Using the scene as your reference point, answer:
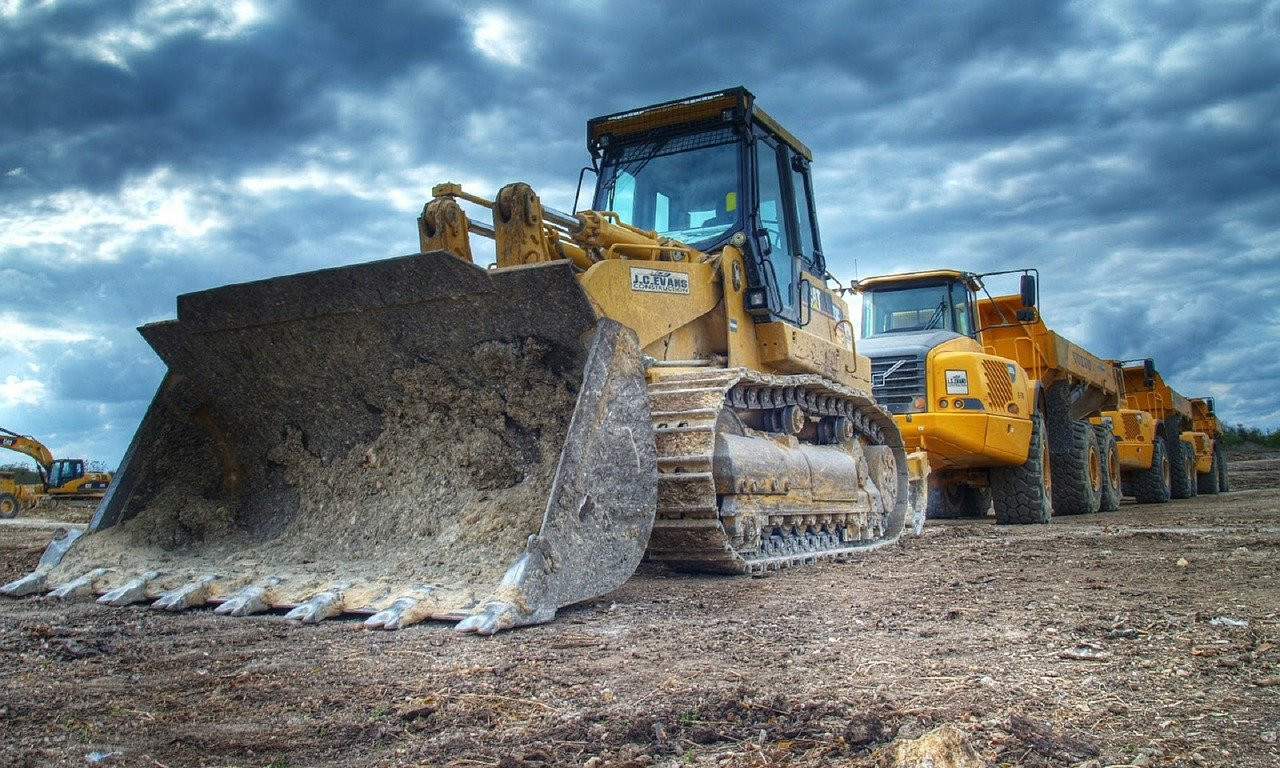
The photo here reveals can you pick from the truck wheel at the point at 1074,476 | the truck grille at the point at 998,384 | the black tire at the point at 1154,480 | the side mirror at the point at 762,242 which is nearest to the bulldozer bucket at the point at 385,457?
the side mirror at the point at 762,242

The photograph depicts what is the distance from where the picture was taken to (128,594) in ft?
16.2

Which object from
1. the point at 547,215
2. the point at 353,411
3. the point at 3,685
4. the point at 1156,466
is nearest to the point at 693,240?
the point at 547,215

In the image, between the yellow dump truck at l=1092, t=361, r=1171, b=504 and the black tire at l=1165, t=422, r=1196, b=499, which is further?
the black tire at l=1165, t=422, r=1196, b=499

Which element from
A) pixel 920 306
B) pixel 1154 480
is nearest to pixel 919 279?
pixel 920 306

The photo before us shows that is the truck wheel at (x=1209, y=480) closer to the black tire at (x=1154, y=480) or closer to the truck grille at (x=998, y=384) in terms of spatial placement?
the black tire at (x=1154, y=480)

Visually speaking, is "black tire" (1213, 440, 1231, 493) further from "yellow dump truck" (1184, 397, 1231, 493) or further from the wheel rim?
the wheel rim

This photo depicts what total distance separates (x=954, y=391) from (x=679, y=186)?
16.0 ft

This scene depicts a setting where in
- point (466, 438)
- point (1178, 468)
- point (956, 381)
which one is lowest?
point (466, 438)

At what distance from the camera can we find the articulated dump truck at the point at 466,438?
4.77m

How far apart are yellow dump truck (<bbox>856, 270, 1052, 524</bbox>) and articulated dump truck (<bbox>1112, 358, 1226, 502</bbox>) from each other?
618 cm

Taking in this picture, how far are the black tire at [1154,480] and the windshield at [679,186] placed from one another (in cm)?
1366

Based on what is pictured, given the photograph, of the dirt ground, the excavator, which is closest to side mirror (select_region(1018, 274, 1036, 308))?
the dirt ground

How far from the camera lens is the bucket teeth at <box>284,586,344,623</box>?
4.34m

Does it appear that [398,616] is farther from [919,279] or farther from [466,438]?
[919,279]
